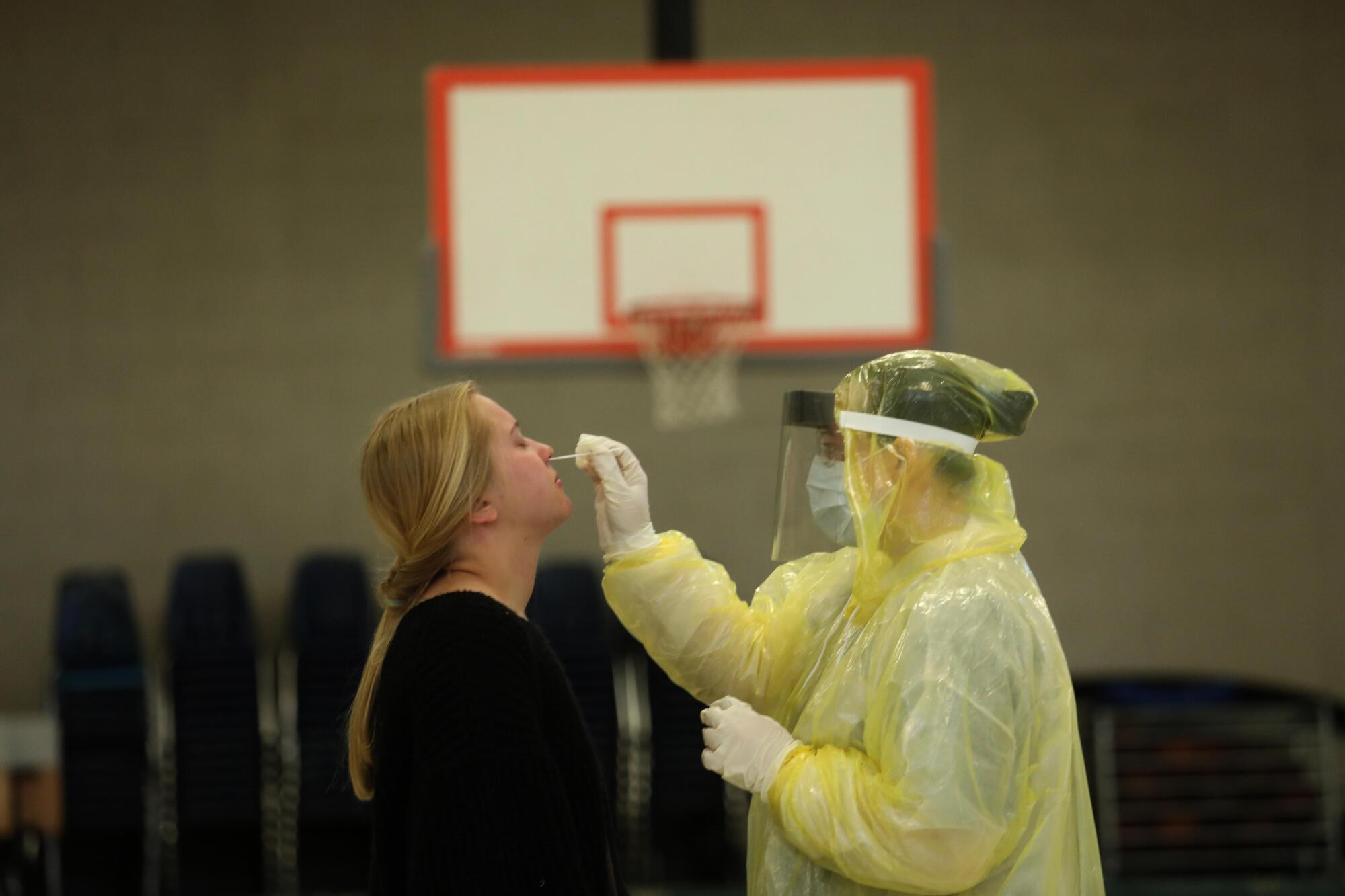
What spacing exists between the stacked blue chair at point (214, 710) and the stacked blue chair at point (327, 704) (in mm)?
197

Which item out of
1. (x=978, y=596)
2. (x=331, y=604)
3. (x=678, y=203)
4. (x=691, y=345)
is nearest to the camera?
(x=978, y=596)

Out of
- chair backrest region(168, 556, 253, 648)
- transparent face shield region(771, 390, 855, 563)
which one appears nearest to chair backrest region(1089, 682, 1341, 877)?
chair backrest region(168, 556, 253, 648)

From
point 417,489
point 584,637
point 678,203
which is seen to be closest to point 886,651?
point 417,489

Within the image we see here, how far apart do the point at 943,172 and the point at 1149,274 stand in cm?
112

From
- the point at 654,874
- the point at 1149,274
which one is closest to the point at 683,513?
the point at 654,874

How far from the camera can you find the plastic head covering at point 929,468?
6.06 feet

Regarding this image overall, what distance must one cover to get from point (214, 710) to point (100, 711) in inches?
17.5

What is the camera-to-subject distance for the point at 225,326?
20.5ft

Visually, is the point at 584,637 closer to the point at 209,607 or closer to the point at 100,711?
the point at 209,607

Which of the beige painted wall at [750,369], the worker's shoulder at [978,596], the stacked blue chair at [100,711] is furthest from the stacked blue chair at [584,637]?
the worker's shoulder at [978,596]

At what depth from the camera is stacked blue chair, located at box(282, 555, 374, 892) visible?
5.38 m

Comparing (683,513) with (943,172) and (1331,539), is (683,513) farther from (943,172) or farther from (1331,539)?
(1331,539)

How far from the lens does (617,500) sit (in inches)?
80.6

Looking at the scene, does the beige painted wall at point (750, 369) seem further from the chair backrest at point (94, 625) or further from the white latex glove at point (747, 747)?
the white latex glove at point (747, 747)
